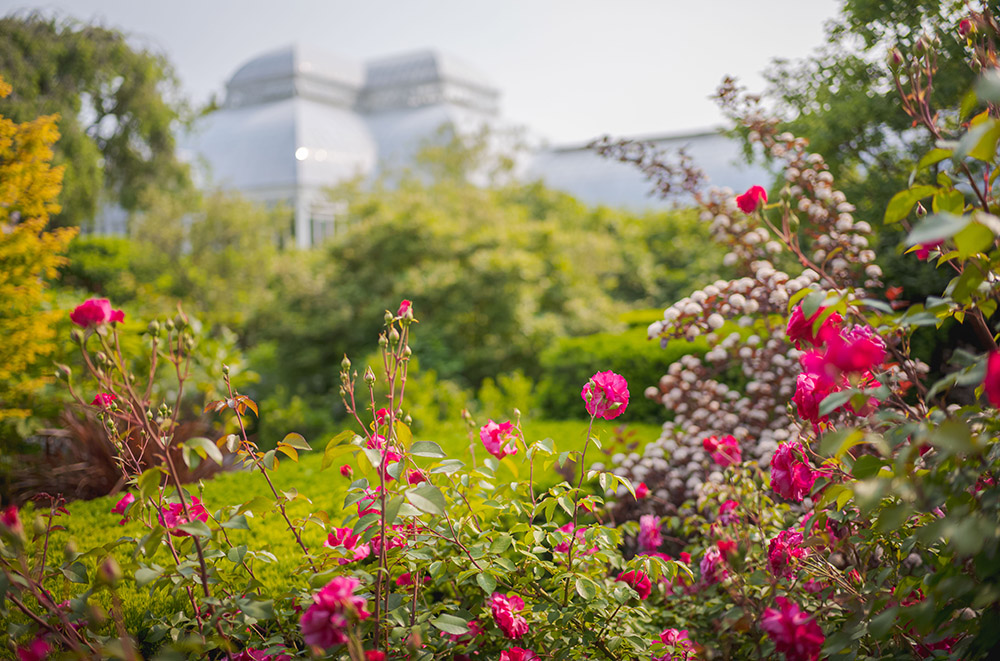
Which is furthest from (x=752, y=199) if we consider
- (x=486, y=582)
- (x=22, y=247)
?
(x=22, y=247)

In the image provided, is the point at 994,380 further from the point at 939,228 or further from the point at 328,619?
→ the point at 328,619

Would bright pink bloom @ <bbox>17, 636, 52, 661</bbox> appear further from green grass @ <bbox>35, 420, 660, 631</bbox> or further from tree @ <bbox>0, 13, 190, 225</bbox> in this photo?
tree @ <bbox>0, 13, 190, 225</bbox>

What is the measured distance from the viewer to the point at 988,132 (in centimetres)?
80

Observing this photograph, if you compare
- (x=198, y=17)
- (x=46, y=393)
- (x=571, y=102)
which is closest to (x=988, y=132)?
(x=46, y=393)

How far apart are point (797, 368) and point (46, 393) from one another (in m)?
4.34

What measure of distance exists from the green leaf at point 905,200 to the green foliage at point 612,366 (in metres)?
2.97

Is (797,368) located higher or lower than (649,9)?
lower

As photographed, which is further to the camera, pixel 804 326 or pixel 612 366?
pixel 612 366

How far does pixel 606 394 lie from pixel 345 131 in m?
22.1

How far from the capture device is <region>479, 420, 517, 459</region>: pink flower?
1.64 m

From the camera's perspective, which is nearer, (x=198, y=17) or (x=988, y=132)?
(x=988, y=132)

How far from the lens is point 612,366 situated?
15.3 feet

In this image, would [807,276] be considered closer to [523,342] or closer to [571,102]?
[523,342]

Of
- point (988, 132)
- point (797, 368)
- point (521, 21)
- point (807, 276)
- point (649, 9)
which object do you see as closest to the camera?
point (988, 132)
